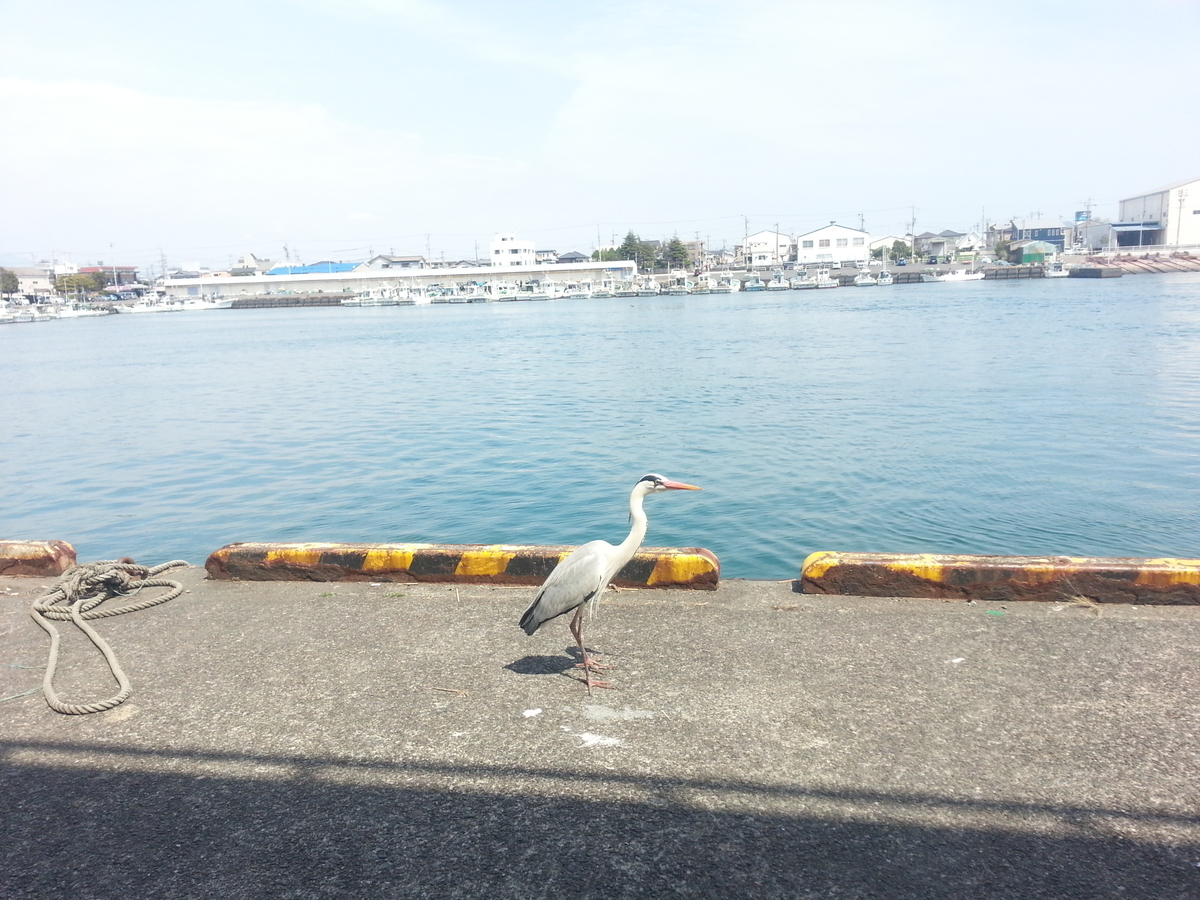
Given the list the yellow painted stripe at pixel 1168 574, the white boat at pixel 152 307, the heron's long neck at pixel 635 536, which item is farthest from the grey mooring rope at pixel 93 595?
the white boat at pixel 152 307

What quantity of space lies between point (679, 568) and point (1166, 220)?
151 metres

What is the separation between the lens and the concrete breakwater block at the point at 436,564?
627cm

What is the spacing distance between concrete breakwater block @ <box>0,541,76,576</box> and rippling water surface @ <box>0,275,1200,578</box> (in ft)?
24.3

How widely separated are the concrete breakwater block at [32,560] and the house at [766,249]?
159739mm

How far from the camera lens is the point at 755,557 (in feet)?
41.6

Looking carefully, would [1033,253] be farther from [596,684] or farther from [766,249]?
[596,684]

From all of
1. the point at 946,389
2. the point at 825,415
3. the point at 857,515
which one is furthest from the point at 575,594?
the point at 946,389

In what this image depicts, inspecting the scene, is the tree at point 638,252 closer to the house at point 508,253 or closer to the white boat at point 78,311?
the house at point 508,253

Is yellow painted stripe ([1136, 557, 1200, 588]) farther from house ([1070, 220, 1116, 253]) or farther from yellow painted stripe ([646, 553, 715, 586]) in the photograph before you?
house ([1070, 220, 1116, 253])

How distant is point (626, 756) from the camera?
4008 mm

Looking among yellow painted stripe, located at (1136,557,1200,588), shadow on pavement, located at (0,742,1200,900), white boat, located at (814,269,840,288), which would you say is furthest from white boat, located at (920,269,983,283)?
shadow on pavement, located at (0,742,1200,900)

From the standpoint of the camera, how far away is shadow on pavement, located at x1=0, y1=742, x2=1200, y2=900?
3.08 meters

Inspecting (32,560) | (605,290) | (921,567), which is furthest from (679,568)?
(605,290)

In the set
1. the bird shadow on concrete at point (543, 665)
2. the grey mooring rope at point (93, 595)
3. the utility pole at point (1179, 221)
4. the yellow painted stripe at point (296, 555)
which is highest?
the utility pole at point (1179, 221)
